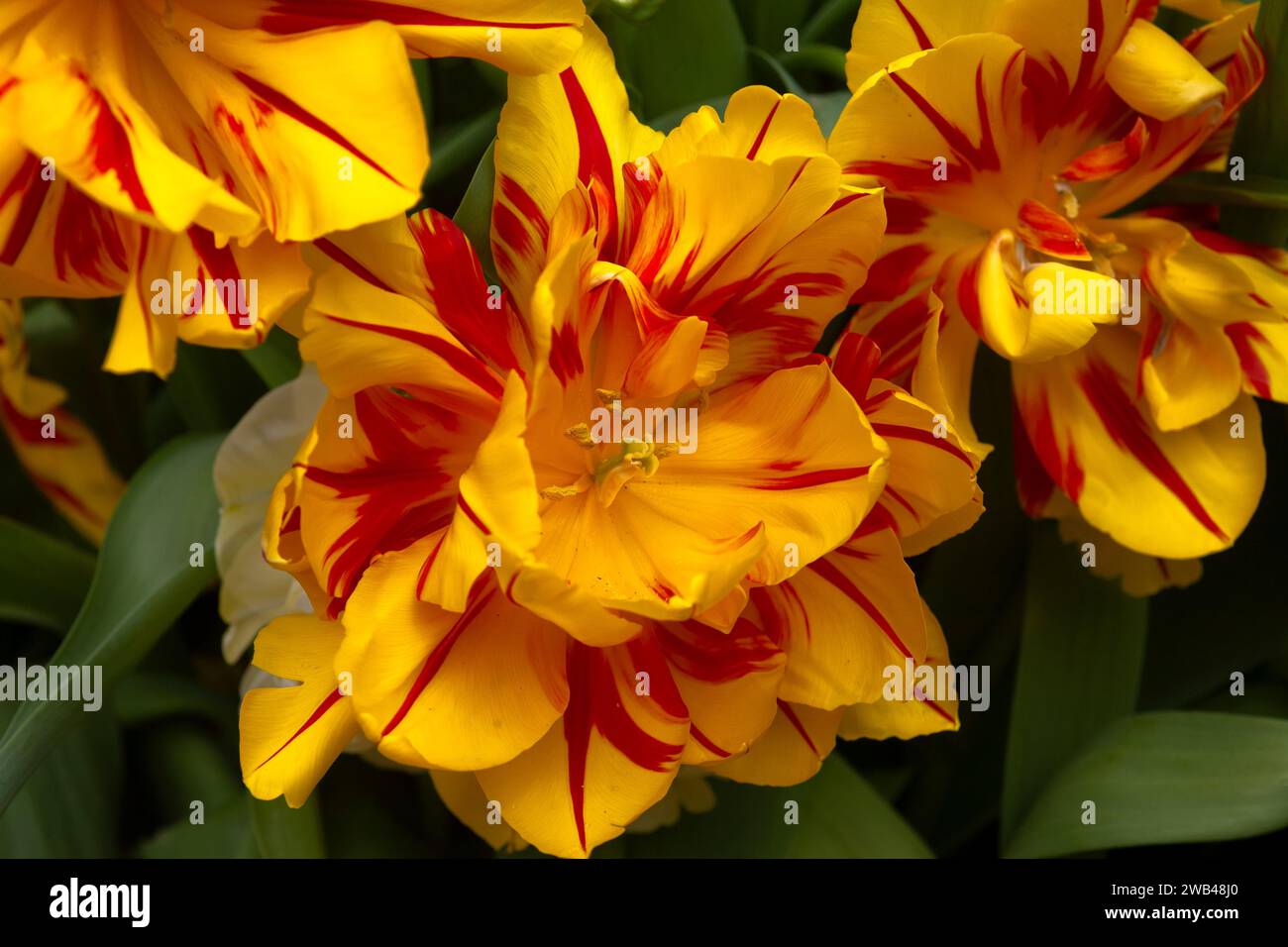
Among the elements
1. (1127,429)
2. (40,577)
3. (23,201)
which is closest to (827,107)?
(1127,429)

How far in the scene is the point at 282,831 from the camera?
0.52 m

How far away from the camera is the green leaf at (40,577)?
1.84 ft

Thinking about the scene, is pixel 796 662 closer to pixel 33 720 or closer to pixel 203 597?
pixel 33 720

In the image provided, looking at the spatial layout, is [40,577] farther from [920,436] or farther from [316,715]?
[920,436]

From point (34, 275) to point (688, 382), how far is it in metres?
0.19

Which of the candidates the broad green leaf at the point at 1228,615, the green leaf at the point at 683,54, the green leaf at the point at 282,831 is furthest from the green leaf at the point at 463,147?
the broad green leaf at the point at 1228,615

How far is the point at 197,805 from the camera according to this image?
0.56 m

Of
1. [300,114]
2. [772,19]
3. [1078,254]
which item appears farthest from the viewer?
[772,19]

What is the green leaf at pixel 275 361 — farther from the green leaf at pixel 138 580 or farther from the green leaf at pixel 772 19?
the green leaf at pixel 772 19

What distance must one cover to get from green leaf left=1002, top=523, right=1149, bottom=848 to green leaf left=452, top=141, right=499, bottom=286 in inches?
11.6

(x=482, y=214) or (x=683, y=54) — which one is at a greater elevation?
(x=683, y=54)

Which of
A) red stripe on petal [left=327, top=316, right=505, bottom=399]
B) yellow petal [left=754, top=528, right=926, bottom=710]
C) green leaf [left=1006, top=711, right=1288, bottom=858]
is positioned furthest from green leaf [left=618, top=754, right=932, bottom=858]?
red stripe on petal [left=327, top=316, right=505, bottom=399]

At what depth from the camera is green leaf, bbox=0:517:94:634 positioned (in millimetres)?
562

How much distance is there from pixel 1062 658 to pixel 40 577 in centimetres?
46
